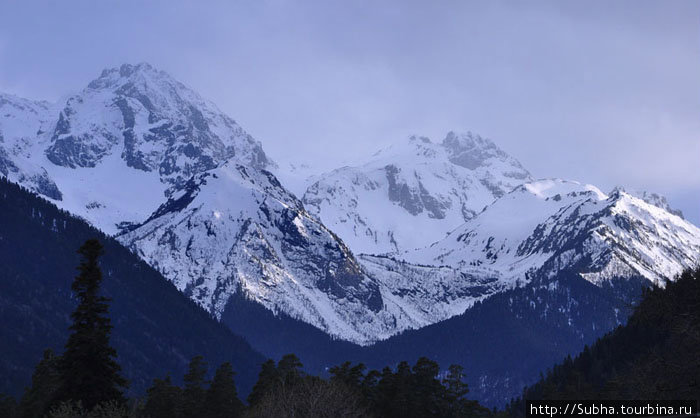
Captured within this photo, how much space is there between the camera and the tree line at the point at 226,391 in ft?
221

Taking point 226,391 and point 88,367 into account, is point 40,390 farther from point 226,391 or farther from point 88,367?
point 88,367

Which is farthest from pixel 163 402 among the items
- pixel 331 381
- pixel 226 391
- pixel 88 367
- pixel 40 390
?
pixel 88 367

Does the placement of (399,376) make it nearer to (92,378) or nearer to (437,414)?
(437,414)

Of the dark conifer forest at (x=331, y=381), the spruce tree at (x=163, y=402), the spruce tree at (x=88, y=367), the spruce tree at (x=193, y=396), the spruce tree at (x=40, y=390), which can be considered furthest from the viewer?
the spruce tree at (x=193, y=396)

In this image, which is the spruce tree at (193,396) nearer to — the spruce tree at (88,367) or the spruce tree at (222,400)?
the spruce tree at (222,400)

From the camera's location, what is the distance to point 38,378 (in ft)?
370

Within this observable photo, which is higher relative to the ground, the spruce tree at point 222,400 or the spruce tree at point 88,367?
the spruce tree at point 222,400

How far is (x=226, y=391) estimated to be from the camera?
111250 millimetres

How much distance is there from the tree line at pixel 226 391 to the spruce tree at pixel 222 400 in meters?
0.12

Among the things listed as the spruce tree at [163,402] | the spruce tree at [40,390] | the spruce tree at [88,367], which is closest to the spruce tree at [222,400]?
the spruce tree at [163,402]

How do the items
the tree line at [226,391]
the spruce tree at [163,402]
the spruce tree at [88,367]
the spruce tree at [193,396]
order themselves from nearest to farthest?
the spruce tree at [88,367] → the tree line at [226,391] → the spruce tree at [163,402] → the spruce tree at [193,396]

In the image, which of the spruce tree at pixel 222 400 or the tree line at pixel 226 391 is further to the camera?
the spruce tree at pixel 222 400

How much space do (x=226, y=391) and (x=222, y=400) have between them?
4.38ft

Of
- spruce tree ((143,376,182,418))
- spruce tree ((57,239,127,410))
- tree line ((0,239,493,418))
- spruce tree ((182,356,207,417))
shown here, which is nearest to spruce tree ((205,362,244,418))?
tree line ((0,239,493,418))
